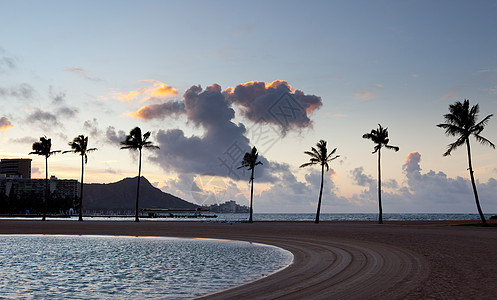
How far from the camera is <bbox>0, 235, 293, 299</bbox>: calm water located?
13727 millimetres

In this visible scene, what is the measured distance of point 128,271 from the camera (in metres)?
18.4

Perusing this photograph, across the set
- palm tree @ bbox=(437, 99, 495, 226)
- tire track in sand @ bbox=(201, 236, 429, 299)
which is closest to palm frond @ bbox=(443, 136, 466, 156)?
palm tree @ bbox=(437, 99, 495, 226)

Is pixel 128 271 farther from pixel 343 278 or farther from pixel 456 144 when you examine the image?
pixel 456 144

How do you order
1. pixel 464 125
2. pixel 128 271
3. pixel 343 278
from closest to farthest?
pixel 343 278 → pixel 128 271 → pixel 464 125

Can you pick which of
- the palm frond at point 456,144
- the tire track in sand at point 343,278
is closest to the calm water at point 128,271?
the tire track in sand at point 343,278

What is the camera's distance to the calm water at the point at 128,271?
45.0 ft

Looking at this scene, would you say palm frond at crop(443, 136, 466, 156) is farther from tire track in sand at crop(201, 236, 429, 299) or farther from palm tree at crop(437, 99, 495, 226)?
tire track in sand at crop(201, 236, 429, 299)

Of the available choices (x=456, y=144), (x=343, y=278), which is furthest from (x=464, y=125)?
(x=343, y=278)

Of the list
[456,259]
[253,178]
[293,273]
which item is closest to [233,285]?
[293,273]

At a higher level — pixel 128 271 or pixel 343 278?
pixel 343 278

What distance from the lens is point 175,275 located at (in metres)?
17.2

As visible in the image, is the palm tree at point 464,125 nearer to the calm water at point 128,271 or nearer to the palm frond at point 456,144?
the palm frond at point 456,144

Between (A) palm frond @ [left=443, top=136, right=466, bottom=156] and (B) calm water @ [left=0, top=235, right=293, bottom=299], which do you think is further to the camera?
(A) palm frond @ [left=443, top=136, right=466, bottom=156]

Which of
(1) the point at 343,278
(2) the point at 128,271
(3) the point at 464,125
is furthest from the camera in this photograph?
(3) the point at 464,125
